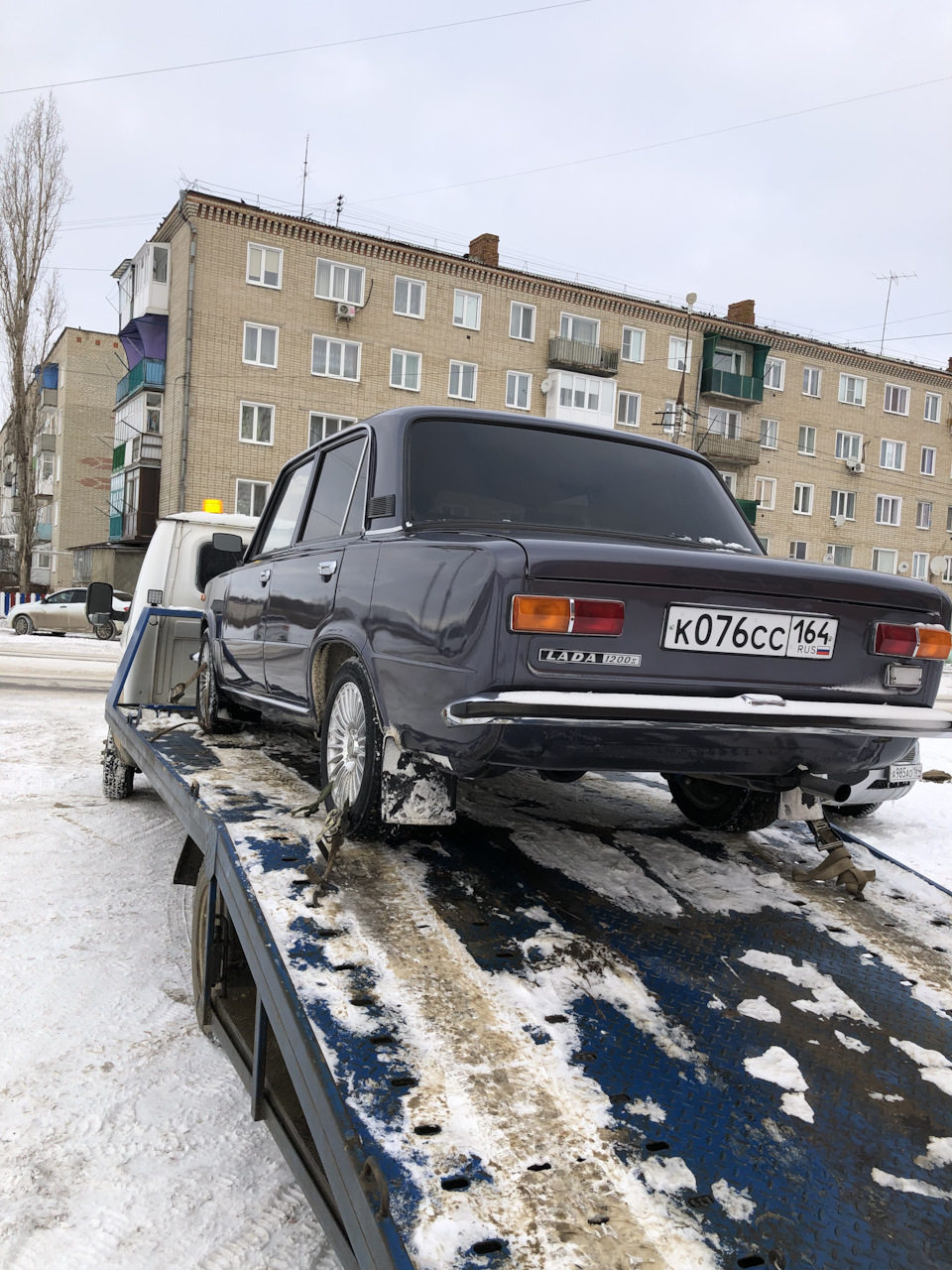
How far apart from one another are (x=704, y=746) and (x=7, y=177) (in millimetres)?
35619

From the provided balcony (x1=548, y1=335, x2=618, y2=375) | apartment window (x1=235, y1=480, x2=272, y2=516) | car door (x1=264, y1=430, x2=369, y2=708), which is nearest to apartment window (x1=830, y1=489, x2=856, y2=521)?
balcony (x1=548, y1=335, x2=618, y2=375)

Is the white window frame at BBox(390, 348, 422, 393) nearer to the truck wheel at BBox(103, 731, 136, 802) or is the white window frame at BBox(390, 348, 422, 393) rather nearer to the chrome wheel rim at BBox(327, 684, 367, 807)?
the truck wheel at BBox(103, 731, 136, 802)

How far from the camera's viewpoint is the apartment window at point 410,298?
34.1 meters

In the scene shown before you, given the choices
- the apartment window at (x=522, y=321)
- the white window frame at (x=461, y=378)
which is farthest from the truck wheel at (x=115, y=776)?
the apartment window at (x=522, y=321)

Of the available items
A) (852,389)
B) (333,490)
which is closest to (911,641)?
(333,490)

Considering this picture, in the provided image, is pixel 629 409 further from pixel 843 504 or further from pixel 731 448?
pixel 843 504

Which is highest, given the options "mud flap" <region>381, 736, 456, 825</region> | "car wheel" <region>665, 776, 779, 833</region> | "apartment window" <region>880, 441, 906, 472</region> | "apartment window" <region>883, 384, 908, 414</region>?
"apartment window" <region>883, 384, 908, 414</region>

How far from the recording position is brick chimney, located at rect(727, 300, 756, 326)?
136 ft

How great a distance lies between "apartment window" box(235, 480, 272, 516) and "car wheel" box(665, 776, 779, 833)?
Result: 2878cm

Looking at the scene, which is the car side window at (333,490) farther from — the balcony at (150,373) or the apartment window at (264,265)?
the balcony at (150,373)

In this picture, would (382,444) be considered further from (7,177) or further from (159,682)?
(7,177)

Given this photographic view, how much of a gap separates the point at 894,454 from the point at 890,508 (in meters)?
2.52

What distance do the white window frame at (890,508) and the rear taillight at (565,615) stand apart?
4680 centimetres

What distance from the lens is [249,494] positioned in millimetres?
31953
